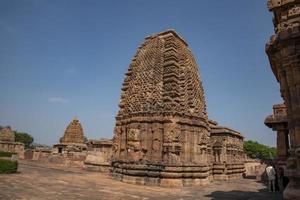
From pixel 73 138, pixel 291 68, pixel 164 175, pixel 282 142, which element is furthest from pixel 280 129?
pixel 73 138

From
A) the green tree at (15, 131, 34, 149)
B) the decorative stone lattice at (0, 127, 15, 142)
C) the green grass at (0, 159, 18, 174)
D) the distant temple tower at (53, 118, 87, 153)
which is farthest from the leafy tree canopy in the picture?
the green grass at (0, 159, 18, 174)

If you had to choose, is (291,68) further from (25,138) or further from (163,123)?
(25,138)

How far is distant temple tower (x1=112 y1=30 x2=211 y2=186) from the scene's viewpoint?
1325 centimetres

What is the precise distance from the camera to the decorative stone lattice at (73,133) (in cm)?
3559

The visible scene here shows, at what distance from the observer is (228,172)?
18.4 m

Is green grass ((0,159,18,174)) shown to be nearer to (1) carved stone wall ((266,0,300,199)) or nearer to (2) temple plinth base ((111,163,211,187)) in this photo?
(2) temple plinth base ((111,163,211,187))

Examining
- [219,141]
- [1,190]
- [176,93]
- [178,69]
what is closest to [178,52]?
[178,69]

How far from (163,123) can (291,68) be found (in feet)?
29.5

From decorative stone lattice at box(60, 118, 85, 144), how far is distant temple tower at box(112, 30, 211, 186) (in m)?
21.3

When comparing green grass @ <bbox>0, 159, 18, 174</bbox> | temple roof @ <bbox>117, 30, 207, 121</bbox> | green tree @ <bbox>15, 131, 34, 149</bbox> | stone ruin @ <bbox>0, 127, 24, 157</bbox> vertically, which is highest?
temple roof @ <bbox>117, 30, 207, 121</bbox>

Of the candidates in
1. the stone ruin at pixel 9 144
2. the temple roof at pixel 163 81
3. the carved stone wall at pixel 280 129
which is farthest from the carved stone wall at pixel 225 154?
the stone ruin at pixel 9 144

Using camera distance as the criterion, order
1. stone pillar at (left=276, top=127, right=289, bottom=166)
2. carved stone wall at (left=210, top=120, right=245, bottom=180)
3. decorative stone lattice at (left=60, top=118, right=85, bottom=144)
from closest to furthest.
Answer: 1. stone pillar at (left=276, top=127, right=289, bottom=166)
2. carved stone wall at (left=210, top=120, right=245, bottom=180)
3. decorative stone lattice at (left=60, top=118, right=85, bottom=144)

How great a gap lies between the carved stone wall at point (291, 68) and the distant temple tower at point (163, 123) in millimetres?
8204

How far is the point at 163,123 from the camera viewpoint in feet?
45.4
